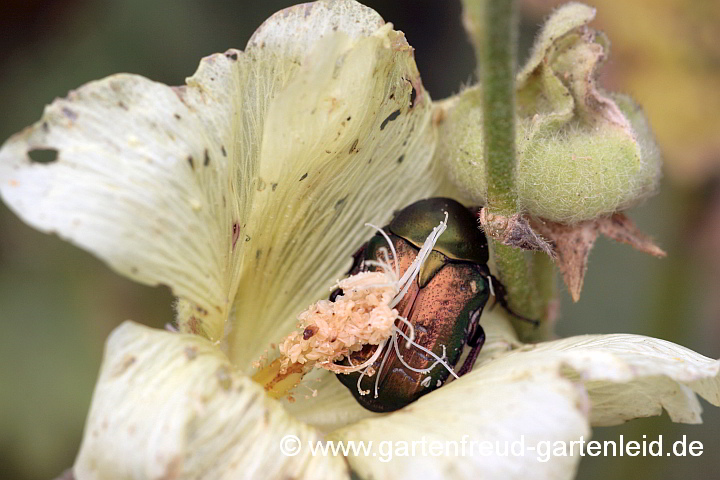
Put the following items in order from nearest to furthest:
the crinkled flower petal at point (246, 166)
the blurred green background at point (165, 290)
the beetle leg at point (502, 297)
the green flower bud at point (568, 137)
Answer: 1. the crinkled flower petal at point (246, 166)
2. the green flower bud at point (568, 137)
3. the beetle leg at point (502, 297)
4. the blurred green background at point (165, 290)

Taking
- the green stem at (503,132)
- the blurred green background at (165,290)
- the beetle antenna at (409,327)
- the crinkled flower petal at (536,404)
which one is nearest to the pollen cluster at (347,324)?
the beetle antenna at (409,327)

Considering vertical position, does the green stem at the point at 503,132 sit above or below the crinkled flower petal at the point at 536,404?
above

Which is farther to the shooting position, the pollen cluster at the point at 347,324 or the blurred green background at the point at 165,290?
the blurred green background at the point at 165,290

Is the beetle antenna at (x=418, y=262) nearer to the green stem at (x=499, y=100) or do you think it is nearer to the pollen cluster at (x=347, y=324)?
the pollen cluster at (x=347, y=324)

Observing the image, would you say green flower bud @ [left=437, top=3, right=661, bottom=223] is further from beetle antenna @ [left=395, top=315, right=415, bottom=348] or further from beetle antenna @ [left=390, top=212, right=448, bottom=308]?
beetle antenna @ [left=395, top=315, right=415, bottom=348]

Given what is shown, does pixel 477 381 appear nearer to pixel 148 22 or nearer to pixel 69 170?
pixel 69 170
